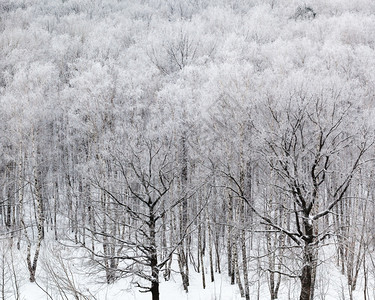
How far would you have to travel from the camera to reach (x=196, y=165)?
1841cm

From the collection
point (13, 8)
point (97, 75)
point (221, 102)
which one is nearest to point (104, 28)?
point (13, 8)

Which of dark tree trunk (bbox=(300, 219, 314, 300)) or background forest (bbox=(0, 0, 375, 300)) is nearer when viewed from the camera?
dark tree trunk (bbox=(300, 219, 314, 300))

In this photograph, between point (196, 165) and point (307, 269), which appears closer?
point (307, 269)

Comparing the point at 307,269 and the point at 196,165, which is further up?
the point at 196,165

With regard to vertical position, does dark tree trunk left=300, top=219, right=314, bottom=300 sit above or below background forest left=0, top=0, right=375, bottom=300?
below

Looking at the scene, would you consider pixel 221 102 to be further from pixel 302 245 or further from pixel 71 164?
pixel 71 164

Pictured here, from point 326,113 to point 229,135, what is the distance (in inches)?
191

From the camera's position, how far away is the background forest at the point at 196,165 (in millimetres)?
10328

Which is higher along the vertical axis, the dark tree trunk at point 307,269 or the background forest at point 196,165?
the background forest at point 196,165

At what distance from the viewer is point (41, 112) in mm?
17609

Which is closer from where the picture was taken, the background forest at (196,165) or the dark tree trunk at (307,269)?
the dark tree trunk at (307,269)

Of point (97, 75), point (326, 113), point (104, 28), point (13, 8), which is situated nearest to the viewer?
point (326, 113)

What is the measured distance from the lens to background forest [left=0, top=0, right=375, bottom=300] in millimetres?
10328

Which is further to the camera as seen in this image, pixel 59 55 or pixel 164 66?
pixel 59 55
